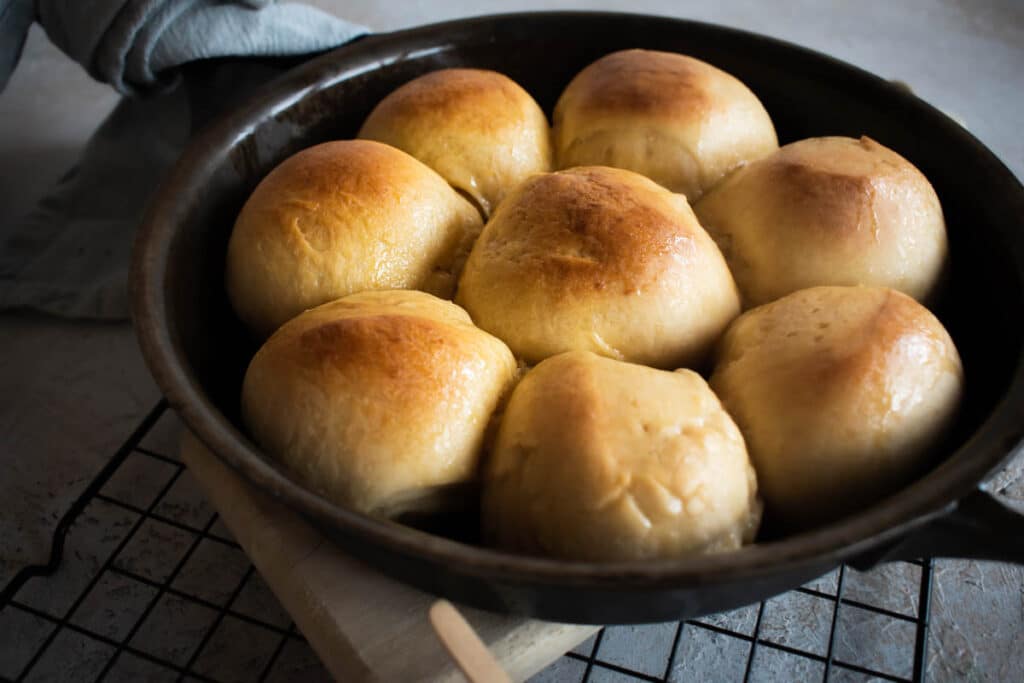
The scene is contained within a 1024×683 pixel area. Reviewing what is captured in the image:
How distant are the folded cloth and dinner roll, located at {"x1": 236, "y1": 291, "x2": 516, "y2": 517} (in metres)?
0.93

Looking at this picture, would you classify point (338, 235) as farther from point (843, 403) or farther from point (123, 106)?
point (123, 106)

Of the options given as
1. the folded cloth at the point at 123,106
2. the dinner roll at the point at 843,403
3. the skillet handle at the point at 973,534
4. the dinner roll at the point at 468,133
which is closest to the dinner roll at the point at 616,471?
the dinner roll at the point at 843,403

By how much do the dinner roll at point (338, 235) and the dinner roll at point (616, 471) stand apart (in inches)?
13.1

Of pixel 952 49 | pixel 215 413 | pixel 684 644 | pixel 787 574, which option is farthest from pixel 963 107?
pixel 215 413

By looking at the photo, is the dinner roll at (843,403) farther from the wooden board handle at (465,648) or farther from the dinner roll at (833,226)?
the wooden board handle at (465,648)

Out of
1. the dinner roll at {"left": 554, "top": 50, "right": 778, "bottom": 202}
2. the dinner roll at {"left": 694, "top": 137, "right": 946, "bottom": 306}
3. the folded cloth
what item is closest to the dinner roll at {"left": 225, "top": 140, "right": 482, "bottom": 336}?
the dinner roll at {"left": 554, "top": 50, "right": 778, "bottom": 202}

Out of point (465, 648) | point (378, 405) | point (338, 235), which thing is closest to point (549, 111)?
point (338, 235)

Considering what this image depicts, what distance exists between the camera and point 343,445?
3.14 ft

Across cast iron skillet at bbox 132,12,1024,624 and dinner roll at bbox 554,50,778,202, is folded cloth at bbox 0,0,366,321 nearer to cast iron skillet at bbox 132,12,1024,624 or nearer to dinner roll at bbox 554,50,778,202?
cast iron skillet at bbox 132,12,1024,624

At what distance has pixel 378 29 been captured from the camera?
2695 mm

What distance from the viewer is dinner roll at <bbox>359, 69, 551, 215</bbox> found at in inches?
54.2

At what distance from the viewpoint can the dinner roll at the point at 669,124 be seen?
4.40 ft

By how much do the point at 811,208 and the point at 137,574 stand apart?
125 centimetres

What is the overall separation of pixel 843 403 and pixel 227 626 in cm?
102
